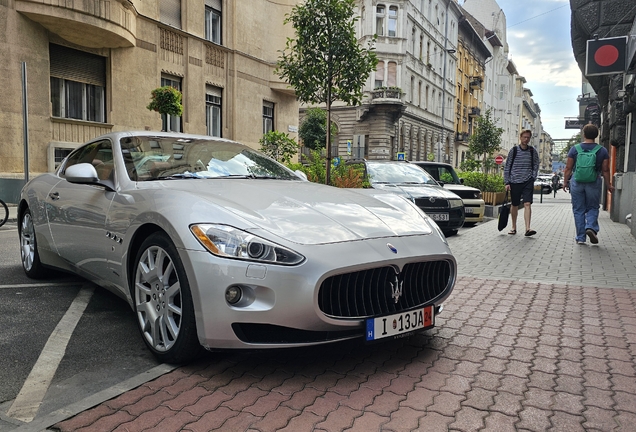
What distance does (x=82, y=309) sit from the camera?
172 inches

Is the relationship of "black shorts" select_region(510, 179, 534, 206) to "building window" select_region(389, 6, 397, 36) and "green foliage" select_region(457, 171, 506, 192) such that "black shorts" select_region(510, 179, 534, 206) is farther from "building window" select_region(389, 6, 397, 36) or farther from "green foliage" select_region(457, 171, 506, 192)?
"building window" select_region(389, 6, 397, 36)

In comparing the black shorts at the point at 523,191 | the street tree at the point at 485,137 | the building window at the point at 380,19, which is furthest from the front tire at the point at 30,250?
the building window at the point at 380,19

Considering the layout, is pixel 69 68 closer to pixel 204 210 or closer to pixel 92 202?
Answer: pixel 92 202

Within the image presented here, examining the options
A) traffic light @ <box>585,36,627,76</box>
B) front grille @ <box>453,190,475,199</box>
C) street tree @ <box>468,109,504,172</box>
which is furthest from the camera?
street tree @ <box>468,109,504,172</box>

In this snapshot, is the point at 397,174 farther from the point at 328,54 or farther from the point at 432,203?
the point at 328,54

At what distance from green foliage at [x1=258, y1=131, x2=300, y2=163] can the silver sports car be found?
16.6 m

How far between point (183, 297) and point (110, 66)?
16.6 meters

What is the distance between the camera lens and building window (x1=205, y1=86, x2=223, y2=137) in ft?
72.5

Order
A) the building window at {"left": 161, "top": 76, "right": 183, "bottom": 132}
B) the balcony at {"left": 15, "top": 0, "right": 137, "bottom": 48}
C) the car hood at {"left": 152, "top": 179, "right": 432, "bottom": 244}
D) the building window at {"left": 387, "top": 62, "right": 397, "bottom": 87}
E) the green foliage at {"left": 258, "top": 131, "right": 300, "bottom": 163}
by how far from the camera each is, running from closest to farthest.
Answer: the car hood at {"left": 152, "top": 179, "right": 432, "bottom": 244} → the balcony at {"left": 15, "top": 0, "right": 137, "bottom": 48} → the building window at {"left": 161, "top": 76, "right": 183, "bottom": 132} → the green foliage at {"left": 258, "top": 131, "right": 300, "bottom": 163} → the building window at {"left": 387, "top": 62, "right": 397, "bottom": 87}

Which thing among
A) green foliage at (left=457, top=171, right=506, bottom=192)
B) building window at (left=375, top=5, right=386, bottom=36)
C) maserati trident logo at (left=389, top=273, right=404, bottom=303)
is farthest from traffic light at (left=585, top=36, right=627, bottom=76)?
building window at (left=375, top=5, right=386, bottom=36)

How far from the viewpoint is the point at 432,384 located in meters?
3.00

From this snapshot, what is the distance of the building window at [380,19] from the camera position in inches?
1693

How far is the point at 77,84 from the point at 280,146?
7615 millimetres

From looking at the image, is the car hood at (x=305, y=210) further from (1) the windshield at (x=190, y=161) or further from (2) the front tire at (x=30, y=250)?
(2) the front tire at (x=30, y=250)
